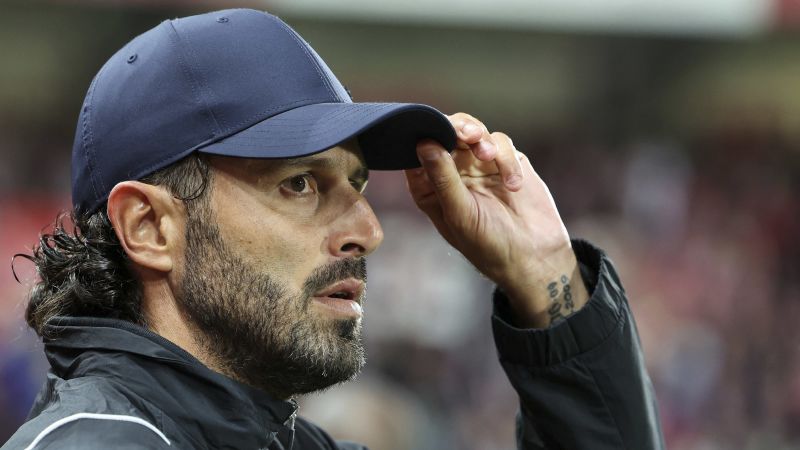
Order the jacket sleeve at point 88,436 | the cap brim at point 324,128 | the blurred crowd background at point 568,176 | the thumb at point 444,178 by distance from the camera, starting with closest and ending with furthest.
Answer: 1. the jacket sleeve at point 88,436
2. the cap brim at point 324,128
3. the thumb at point 444,178
4. the blurred crowd background at point 568,176

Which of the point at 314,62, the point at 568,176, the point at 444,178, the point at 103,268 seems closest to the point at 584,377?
the point at 444,178

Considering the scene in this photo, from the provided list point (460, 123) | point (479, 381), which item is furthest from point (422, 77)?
point (460, 123)

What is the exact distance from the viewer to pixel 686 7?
846 centimetres

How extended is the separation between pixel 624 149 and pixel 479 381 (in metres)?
3.17

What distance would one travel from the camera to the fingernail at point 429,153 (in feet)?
6.35

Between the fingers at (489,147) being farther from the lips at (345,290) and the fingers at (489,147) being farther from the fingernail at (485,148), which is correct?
the lips at (345,290)

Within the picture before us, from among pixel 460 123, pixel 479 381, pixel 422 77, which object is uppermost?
pixel 422 77

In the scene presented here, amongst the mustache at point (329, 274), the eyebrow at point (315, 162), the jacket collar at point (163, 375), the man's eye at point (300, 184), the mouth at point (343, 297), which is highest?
the eyebrow at point (315, 162)

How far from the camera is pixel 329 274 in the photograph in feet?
5.96

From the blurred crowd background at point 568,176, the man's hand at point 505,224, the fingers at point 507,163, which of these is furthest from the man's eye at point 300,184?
the blurred crowd background at point 568,176

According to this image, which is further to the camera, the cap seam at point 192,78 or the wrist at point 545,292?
the wrist at point 545,292

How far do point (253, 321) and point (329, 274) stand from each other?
15cm

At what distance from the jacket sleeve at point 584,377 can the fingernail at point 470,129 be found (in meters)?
0.35

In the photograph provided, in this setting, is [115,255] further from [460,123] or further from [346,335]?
[460,123]
